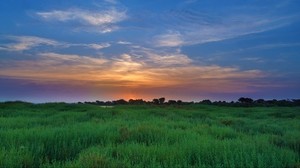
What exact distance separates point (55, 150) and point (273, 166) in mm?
4054

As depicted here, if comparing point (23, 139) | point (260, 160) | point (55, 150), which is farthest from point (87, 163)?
point (23, 139)

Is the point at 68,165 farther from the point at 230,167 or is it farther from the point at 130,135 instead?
the point at 130,135

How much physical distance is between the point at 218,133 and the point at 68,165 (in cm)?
592

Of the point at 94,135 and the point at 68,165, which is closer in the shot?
the point at 68,165

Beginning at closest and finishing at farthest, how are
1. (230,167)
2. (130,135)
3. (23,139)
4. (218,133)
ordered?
(230,167), (23,139), (130,135), (218,133)

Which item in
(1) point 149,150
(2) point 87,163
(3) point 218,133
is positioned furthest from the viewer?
(3) point 218,133

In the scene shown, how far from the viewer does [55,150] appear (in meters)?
7.06

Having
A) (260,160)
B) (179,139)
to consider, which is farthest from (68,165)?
(179,139)

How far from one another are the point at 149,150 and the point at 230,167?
1.56 m

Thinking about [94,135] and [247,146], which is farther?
[94,135]

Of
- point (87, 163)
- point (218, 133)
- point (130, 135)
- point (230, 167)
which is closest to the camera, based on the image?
point (87, 163)

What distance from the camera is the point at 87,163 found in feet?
17.0

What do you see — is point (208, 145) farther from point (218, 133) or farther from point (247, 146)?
point (218, 133)

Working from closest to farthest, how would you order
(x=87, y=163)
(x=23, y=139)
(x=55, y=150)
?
(x=87, y=163) < (x=55, y=150) < (x=23, y=139)
